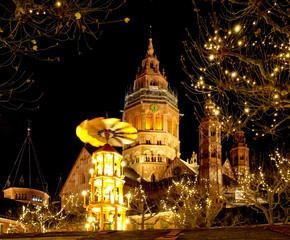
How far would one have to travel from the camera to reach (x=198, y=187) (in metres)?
54.5

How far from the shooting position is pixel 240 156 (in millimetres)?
76438

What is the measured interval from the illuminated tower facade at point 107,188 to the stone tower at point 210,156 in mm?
34599

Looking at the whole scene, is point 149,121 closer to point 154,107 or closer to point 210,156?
point 154,107

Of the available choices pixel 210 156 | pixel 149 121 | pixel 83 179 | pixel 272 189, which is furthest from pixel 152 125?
pixel 272 189

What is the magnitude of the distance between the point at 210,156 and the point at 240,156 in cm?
1733

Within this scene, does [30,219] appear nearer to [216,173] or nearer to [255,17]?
[216,173]

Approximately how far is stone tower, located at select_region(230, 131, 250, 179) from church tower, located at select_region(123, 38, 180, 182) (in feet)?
34.5

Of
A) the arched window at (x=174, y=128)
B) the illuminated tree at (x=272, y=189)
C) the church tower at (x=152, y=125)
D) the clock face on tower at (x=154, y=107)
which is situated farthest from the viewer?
the arched window at (x=174, y=128)

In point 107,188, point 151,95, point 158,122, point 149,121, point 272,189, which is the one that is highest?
point 151,95

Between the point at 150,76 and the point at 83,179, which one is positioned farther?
the point at 150,76

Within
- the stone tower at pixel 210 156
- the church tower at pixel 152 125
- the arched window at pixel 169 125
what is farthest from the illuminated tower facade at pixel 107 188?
the arched window at pixel 169 125

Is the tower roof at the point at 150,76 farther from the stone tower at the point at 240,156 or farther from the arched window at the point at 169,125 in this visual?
the stone tower at the point at 240,156

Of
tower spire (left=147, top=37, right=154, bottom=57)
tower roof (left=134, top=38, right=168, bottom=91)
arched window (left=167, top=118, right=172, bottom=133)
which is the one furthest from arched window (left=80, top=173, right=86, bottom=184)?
tower spire (left=147, top=37, right=154, bottom=57)

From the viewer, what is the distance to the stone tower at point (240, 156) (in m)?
75.6
